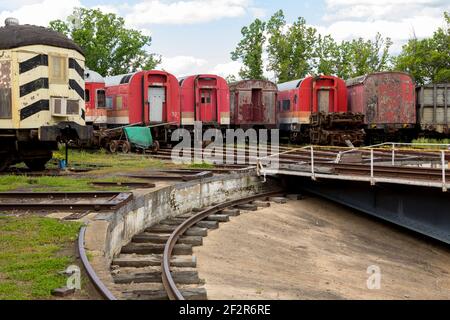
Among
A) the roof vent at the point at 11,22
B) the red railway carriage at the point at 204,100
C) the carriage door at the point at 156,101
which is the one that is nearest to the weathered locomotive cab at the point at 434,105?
the red railway carriage at the point at 204,100

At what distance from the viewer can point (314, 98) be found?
29.5m

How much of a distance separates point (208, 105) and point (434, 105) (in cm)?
1142

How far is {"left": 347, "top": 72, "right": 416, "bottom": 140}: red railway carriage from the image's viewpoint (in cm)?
2795

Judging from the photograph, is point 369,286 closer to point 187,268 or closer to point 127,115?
point 187,268

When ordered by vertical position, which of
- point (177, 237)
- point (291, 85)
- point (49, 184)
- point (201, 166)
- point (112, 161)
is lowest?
point (177, 237)

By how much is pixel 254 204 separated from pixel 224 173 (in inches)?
77.7

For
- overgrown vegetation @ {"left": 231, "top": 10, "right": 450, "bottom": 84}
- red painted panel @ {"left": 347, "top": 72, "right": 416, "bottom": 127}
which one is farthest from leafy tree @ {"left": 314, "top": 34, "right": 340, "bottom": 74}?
red painted panel @ {"left": 347, "top": 72, "right": 416, "bottom": 127}

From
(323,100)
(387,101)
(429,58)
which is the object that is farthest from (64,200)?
(429,58)

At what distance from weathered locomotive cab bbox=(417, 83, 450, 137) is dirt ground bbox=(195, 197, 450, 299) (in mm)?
15185

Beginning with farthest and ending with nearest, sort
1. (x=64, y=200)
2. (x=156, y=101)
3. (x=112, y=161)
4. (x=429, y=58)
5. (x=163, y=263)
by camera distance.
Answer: (x=429, y=58)
(x=156, y=101)
(x=112, y=161)
(x=64, y=200)
(x=163, y=263)

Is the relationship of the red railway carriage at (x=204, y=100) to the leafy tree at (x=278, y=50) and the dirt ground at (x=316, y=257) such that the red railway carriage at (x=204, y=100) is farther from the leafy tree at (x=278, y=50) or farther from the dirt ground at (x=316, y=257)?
the leafy tree at (x=278, y=50)

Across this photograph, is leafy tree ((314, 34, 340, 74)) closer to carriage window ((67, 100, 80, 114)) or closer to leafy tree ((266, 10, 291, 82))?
leafy tree ((266, 10, 291, 82))

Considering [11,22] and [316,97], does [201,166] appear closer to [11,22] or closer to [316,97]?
[11,22]
